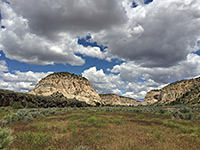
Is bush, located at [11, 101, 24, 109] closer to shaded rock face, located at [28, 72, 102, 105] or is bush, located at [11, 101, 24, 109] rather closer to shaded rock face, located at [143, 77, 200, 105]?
shaded rock face, located at [28, 72, 102, 105]

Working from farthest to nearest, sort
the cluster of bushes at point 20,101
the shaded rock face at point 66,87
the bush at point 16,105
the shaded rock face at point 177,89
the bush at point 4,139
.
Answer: the shaded rock face at point 177,89
the shaded rock face at point 66,87
the cluster of bushes at point 20,101
the bush at point 16,105
the bush at point 4,139

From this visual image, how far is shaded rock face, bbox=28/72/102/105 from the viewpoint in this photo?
63.5 meters

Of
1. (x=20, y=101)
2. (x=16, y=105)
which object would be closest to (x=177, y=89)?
(x=20, y=101)

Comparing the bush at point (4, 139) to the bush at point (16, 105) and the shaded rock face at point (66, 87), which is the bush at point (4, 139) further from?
the shaded rock face at point (66, 87)

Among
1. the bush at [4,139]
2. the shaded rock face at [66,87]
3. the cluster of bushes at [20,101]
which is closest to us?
the bush at [4,139]

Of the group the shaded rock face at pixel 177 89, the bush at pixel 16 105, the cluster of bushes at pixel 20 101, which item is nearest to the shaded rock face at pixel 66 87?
the cluster of bushes at pixel 20 101

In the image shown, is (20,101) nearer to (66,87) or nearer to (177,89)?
(66,87)

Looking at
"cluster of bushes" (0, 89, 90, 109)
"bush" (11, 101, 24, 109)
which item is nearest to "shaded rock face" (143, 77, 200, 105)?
"cluster of bushes" (0, 89, 90, 109)

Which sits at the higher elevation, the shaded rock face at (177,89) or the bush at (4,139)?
the shaded rock face at (177,89)

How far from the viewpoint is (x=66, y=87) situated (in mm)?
70438

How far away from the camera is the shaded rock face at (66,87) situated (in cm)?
6347

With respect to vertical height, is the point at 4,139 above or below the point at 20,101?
below

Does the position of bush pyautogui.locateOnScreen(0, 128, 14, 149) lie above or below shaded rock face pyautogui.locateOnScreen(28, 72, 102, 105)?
below

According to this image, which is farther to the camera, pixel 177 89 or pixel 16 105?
pixel 177 89
